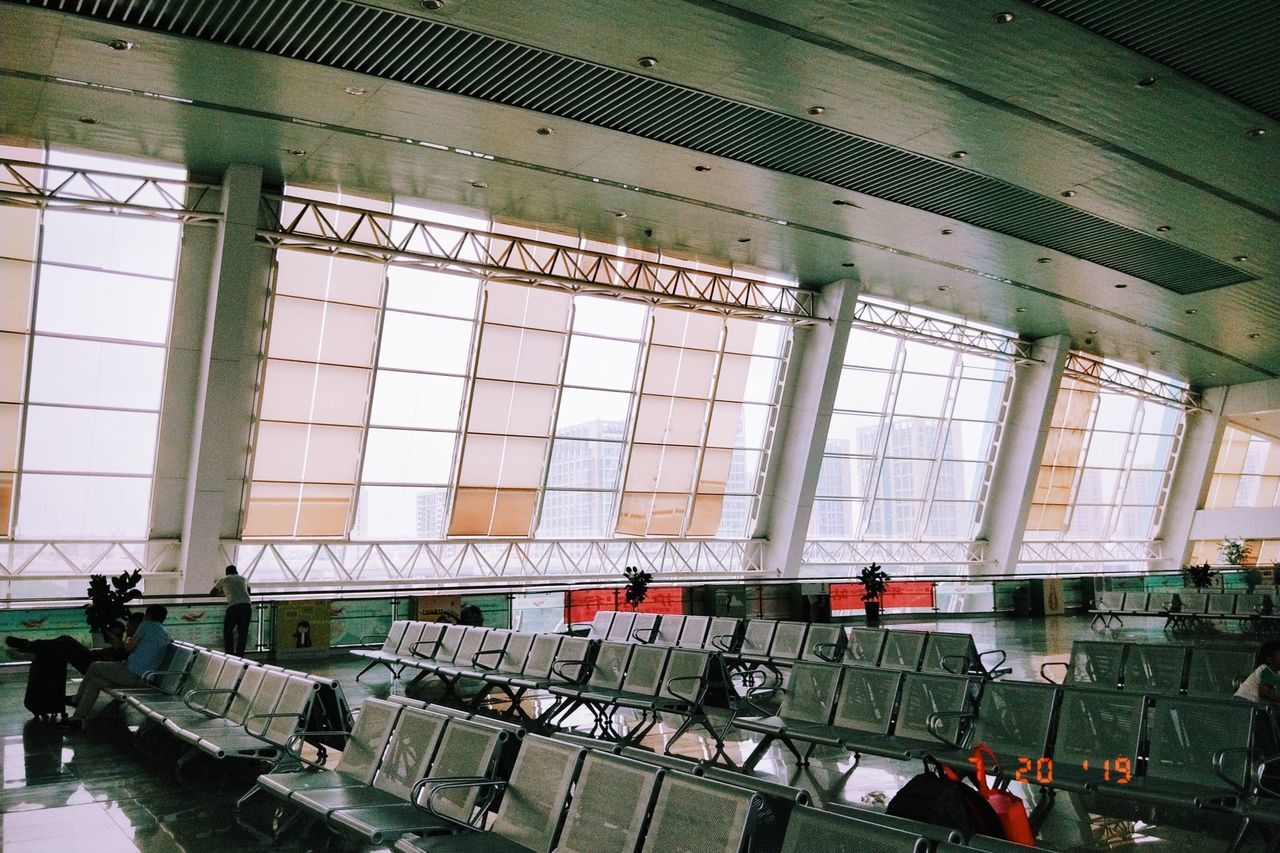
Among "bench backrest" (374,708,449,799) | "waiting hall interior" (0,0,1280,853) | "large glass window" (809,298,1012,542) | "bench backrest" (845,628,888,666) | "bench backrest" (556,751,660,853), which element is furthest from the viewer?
"large glass window" (809,298,1012,542)

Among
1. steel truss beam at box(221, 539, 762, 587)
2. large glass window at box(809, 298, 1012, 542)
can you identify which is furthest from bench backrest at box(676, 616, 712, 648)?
large glass window at box(809, 298, 1012, 542)

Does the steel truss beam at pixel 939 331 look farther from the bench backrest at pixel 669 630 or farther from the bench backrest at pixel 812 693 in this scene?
the bench backrest at pixel 812 693

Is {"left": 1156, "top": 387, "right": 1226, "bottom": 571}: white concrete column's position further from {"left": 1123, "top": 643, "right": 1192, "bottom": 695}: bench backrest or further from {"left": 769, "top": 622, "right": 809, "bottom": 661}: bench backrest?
{"left": 1123, "top": 643, "right": 1192, "bottom": 695}: bench backrest

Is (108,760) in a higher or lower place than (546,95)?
lower

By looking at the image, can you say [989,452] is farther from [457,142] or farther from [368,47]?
[368,47]

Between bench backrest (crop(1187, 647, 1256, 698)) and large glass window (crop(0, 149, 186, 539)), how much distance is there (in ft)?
50.1

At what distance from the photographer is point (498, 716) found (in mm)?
9453

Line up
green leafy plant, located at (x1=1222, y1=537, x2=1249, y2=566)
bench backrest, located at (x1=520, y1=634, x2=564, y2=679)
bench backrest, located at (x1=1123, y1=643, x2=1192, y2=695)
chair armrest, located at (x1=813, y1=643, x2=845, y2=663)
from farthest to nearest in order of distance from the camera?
green leafy plant, located at (x1=1222, y1=537, x2=1249, y2=566), chair armrest, located at (x1=813, y1=643, x2=845, y2=663), bench backrest, located at (x1=520, y1=634, x2=564, y2=679), bench backrest, located at (x1=1123, y1=643, x2=1192, y2=695)

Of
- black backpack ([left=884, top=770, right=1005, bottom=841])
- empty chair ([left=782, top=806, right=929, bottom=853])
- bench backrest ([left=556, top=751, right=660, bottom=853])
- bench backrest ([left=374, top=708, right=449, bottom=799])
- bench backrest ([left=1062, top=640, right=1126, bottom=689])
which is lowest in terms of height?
bench backrest ([left=374, top=708, right=449, bottom=799])

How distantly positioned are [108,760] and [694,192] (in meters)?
11.1

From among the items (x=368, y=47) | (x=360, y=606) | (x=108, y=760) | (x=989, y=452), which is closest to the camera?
(x=108, y=760)

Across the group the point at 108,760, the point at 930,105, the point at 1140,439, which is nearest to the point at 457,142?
the point at 930,105

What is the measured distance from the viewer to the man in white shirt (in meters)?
13.0

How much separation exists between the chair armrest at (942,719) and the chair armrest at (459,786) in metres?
2.76
